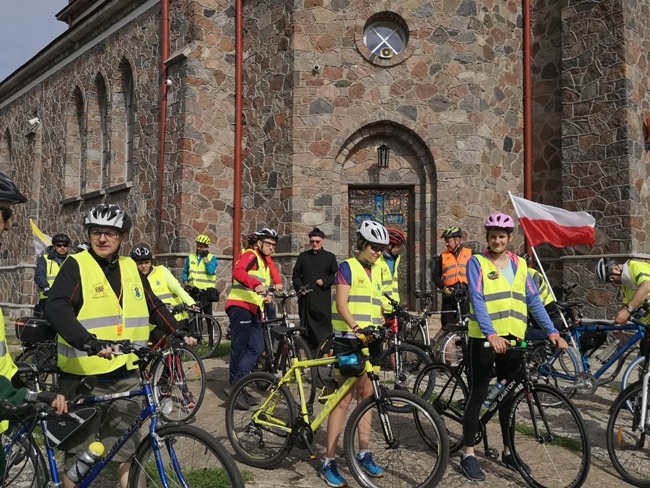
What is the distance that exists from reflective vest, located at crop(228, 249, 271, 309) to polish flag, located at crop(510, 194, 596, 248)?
3.92 metres

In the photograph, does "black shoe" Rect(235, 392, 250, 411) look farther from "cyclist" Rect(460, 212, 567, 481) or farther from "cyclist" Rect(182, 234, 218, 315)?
"cyclist" Rect(182, 234, 218, 315)

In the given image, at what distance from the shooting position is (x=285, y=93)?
1136cm

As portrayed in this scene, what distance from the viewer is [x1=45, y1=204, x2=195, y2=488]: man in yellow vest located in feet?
11.0

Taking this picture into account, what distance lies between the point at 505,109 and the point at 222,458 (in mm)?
10356

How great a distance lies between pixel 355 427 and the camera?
4.11m

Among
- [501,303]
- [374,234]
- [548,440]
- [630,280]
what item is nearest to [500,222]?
[501,303]

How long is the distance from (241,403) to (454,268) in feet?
15.2

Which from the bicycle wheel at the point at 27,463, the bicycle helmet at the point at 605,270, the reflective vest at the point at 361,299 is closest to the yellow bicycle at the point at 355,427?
the reflective vest at the point at 361,299

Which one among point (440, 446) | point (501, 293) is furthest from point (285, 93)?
point (440, 446)

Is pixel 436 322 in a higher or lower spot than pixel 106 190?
lower

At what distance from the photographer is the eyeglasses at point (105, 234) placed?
3469 mm

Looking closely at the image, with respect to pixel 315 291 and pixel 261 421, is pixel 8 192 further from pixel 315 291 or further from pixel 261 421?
pixel 315 291

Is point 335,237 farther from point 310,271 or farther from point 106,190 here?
point 106,190

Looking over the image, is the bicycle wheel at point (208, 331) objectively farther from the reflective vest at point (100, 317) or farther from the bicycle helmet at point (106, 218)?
the bicycle helmet at point (106, 218)
